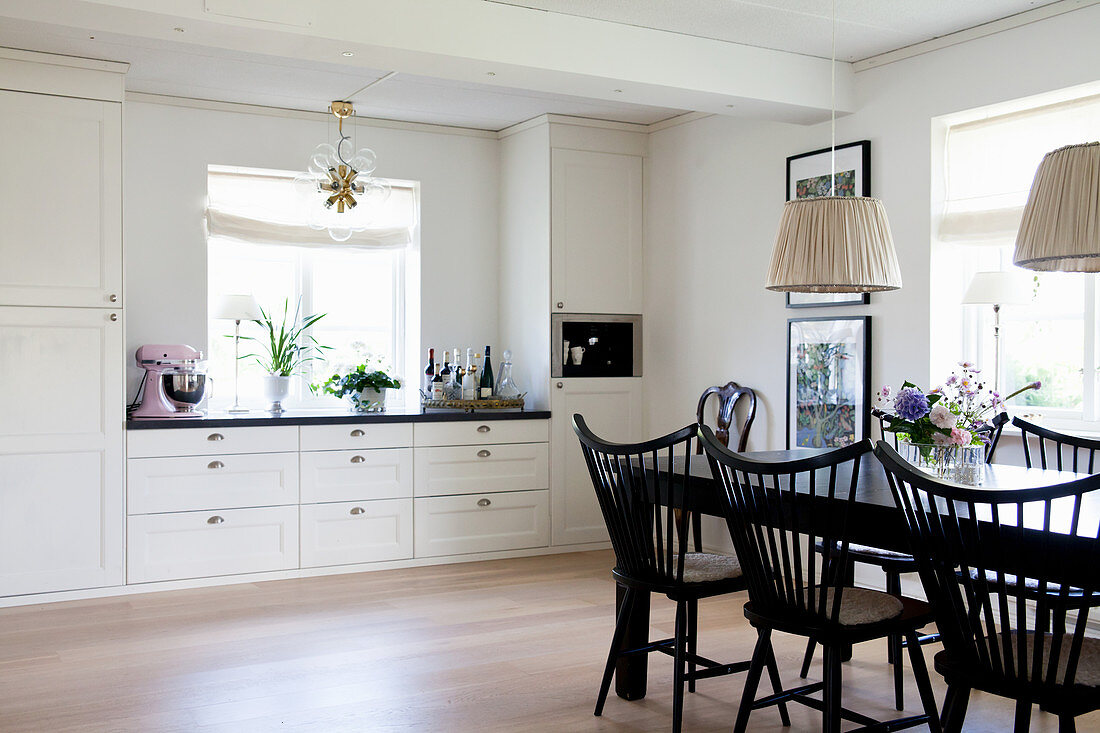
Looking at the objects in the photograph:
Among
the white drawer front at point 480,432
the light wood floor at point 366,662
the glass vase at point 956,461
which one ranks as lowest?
the light wood floor at point 366,662

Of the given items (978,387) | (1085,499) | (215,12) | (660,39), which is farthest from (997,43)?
(215,12)

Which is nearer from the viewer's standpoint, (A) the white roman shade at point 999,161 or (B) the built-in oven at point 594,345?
(A) the white roman shade at point 999,161

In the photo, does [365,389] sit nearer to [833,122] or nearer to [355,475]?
[355,475]

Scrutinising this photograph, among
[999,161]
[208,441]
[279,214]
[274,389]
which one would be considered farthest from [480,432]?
[999,161]

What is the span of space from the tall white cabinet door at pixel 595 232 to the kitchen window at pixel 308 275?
92 cm

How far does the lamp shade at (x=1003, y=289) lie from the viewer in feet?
12.7

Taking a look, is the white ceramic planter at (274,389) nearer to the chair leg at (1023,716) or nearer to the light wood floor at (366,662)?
the light wood floor at (366,662)

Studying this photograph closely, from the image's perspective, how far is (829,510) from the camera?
2404 mm

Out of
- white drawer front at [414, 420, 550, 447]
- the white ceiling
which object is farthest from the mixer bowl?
the white ceiling

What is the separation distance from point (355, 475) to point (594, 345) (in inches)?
61.9

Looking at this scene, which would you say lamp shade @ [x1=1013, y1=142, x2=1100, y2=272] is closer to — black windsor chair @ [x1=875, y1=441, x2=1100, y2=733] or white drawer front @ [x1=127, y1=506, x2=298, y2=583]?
black windsor chair @ [x1=875, y1=441, x2=1100, y2=733]

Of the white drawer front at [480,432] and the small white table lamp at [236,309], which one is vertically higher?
the small white table lamp at [236,309]

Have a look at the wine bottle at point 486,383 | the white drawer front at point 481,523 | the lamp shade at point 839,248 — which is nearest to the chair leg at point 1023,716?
the lamp shade at point 839,248

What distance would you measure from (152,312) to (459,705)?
3035mm
